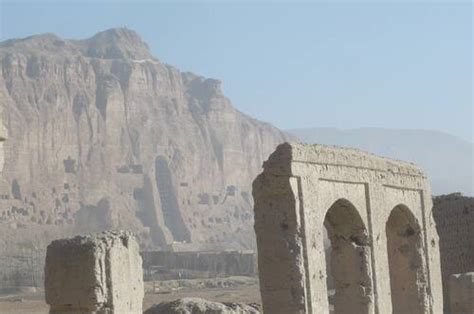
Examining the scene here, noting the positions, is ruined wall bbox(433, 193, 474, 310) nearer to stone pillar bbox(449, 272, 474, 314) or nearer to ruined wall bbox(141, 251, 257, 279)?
stone pillar bbox(449, 272, 474, 314)

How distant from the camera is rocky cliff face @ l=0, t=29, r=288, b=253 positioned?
9962 cm

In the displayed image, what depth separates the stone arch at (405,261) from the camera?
1866 cm

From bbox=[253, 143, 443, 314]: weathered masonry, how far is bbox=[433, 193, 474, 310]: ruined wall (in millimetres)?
3029

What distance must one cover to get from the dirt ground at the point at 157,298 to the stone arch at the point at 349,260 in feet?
58.6

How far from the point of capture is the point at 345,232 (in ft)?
55.7

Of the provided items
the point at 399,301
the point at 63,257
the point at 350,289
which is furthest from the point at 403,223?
the point at 63,257

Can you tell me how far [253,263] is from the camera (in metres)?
67.8

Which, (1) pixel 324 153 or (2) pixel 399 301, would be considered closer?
(1) pixel 324 153

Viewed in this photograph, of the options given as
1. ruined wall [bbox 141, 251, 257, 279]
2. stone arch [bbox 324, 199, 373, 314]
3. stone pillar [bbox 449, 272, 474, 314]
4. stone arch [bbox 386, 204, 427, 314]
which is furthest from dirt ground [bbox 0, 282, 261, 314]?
stone arch [bbox 324, 199, 373, 314]

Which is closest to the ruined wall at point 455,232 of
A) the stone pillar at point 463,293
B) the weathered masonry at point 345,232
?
the weathered masonry at point 345,232

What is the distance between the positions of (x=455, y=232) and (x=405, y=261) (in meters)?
3.99

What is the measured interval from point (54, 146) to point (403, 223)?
8834 centimetres

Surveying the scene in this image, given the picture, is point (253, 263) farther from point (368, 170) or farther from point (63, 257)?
point (63, 257)

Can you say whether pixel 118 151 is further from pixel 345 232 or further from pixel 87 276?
pixel 87 276
